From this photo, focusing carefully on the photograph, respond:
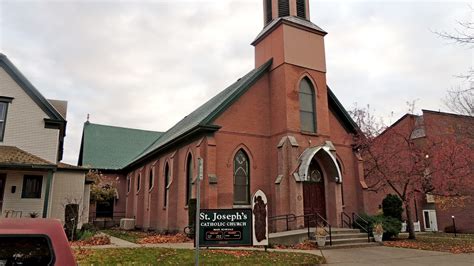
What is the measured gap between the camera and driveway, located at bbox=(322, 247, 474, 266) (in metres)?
12.5

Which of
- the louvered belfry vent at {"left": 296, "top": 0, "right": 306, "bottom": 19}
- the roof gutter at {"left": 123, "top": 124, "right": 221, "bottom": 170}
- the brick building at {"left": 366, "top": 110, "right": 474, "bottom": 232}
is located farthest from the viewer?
the louvered belfry vent at {"left": 296, "top": 0, "right": 306, "bottom": 19}

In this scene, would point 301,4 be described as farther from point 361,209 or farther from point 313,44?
point 361,209

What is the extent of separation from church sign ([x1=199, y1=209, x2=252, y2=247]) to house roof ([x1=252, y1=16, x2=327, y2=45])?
13.6 m

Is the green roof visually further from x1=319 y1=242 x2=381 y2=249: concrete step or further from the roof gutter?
x1=319 y1=242 x2=381 y2=249: concrete step

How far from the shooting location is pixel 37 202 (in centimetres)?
2038

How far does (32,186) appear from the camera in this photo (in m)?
20.5

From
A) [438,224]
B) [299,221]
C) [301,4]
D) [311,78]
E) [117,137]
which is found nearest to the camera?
[299,221]

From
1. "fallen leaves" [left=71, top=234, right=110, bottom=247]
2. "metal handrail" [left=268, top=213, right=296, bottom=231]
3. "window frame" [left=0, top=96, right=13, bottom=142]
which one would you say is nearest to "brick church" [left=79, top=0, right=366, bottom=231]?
"metal handrail" [left=268, top=213, right=296, bottom=231]

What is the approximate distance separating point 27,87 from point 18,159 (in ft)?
15.7

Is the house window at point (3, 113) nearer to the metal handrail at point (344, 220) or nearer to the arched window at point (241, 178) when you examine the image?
the arched window at point (241, 178)

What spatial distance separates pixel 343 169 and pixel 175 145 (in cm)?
1072

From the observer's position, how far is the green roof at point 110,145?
39.0 m

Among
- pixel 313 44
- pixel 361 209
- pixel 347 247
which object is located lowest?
pixel 347 247

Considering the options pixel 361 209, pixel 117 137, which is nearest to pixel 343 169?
pixel 361 209
